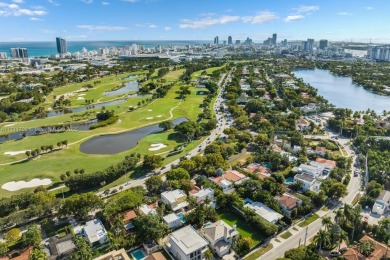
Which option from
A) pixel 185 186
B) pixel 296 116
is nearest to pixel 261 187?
pixel 185 186

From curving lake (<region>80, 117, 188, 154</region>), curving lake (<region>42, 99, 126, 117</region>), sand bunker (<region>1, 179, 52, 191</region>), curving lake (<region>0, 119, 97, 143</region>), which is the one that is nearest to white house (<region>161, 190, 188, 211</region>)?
sand bunker (<region>1, 179, 52, 191</region>)

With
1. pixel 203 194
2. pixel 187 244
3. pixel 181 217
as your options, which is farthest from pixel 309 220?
pixel 187 244

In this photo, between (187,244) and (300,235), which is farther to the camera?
(300,235)

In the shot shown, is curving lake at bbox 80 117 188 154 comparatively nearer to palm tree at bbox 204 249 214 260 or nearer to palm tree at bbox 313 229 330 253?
palm tree at bbox 204 249 214 260

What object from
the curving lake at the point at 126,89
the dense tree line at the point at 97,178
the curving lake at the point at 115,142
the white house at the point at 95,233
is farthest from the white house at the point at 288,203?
the curving lake at the point at 126,89

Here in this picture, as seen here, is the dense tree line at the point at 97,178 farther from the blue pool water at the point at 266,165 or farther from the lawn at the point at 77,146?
the blue pool water at the point at 266,165

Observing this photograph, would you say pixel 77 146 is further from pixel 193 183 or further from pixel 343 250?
pixel 343 250

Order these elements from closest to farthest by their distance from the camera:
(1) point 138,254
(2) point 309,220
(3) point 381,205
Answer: (1) point 138,254 → (2) point 309,220 → (3) point 381,205

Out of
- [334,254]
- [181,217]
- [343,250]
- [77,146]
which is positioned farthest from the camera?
[77,146]
